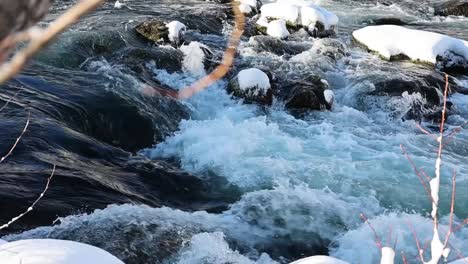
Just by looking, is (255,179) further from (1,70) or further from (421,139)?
(1,70)

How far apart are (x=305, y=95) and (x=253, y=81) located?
3.08 ft

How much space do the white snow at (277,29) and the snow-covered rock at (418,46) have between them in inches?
77.2

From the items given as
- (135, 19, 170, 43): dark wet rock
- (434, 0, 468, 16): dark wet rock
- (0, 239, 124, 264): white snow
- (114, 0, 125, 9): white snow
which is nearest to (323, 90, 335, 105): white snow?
(135, 19, 170, 43): dark wet rock

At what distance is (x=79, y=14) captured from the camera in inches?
31.5

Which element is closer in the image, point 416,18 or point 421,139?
point 421,139

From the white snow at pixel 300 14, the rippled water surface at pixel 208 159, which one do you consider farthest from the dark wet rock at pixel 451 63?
the white snow at pixel 300 14

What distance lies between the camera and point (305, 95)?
9078mm

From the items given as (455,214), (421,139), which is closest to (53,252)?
(455,214)

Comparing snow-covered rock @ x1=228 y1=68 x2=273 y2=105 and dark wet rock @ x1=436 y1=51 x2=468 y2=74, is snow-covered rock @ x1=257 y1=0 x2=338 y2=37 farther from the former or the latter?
snow-covered rock @ x1=228 y1=68 x2=273 y2=105

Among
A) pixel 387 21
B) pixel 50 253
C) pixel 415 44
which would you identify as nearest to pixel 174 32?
pixel 415 44

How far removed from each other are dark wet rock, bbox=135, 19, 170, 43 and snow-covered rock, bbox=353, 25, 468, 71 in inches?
181

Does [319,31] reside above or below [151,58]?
below

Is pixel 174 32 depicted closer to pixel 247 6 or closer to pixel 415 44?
pixel 247 6

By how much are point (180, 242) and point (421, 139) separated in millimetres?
5083
